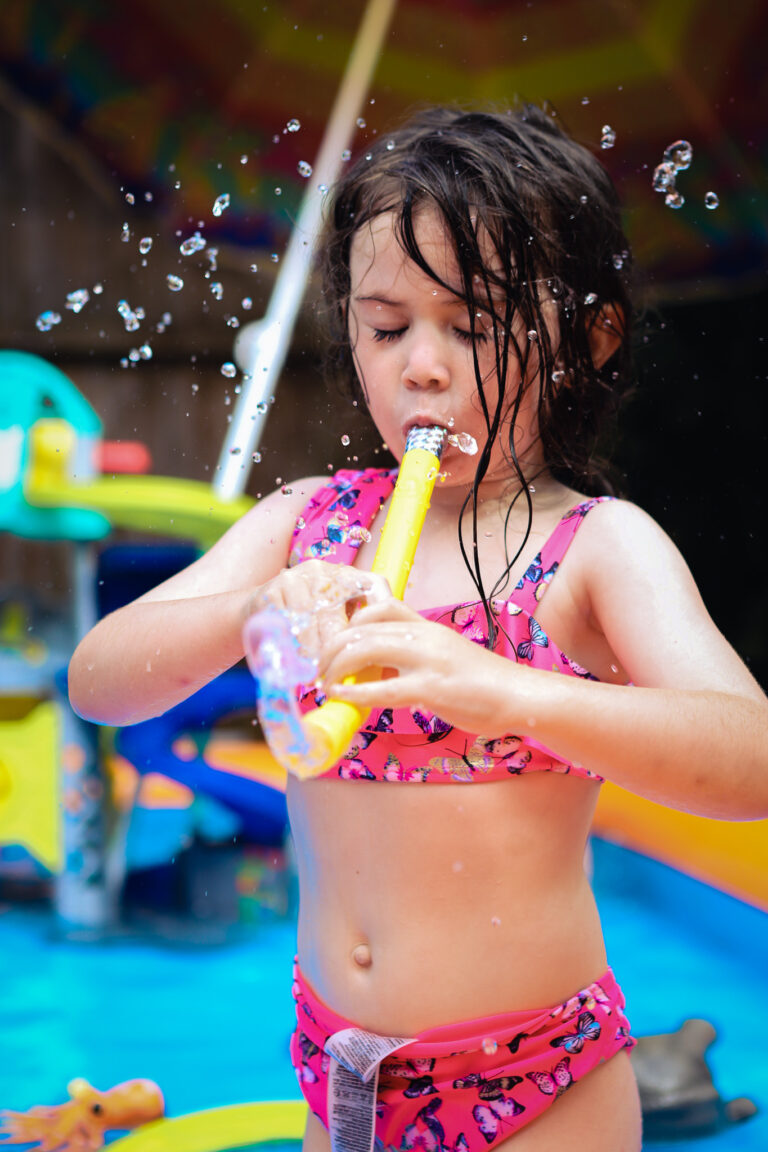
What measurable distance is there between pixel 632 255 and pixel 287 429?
0.87 meters

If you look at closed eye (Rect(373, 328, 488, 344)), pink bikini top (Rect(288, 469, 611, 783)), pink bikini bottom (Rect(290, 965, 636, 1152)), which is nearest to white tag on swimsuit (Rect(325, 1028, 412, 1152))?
pink bikini bottom (Rect(290, 965, 636, 1152))

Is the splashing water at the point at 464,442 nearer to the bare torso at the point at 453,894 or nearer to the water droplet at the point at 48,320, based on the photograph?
the bare torso at the point at 453,894

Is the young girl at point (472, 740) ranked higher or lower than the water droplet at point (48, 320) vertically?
lower

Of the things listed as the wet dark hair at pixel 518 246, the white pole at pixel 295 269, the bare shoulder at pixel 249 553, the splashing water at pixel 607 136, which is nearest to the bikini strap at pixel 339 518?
the bare shoulder at pixel 249 553

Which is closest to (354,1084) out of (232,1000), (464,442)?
(464,442)

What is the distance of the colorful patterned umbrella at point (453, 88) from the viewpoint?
195cm

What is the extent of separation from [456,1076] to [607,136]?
145 centimetres

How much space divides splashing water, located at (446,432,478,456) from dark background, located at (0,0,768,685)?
0.31 m

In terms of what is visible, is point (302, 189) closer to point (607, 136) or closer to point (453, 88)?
point (453, 88)

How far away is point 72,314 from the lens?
11.7 ft

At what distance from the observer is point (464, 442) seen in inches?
34.2

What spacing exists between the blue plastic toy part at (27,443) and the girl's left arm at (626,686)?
1298 mm

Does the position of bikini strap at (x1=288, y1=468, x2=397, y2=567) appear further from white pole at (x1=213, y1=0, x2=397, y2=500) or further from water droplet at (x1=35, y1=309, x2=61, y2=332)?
water droplet at (x1=35, y1=309, x2=61, y2=332)

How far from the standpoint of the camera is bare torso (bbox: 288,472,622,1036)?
0.86 metres
